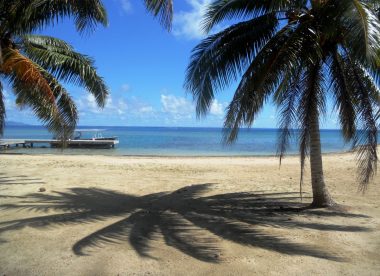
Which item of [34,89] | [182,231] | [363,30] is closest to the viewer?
[363,30]

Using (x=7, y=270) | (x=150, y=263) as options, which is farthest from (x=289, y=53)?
(x=7, y=270)

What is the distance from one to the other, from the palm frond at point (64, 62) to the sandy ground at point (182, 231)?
2.78 meters

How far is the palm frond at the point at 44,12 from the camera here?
7.04 meters

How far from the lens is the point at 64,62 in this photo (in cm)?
999

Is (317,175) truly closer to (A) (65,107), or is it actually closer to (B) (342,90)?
(B) (342,90)

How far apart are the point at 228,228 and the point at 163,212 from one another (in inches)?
67.5

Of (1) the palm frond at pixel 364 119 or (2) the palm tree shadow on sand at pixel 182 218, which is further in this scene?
(1) the palm frond at pixel 364 119

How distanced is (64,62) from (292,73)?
5.67m

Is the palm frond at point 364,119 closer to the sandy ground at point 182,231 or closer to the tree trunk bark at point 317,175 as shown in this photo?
the tree trunk bark at point 317,175

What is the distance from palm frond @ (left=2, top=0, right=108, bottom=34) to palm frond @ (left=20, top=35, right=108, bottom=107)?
5.14 feet

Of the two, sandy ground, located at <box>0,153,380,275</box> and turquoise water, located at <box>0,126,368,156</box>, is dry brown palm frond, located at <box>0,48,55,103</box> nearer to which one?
sandy ground, located at <box>0,153,380,275</box>

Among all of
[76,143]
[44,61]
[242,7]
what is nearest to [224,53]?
[242,7]

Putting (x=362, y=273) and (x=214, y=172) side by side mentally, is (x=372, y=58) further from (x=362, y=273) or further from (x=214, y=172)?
(x=214, y=172)

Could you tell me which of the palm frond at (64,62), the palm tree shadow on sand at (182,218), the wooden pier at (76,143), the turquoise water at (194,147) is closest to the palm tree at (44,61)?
the palm frond at (64,62)
